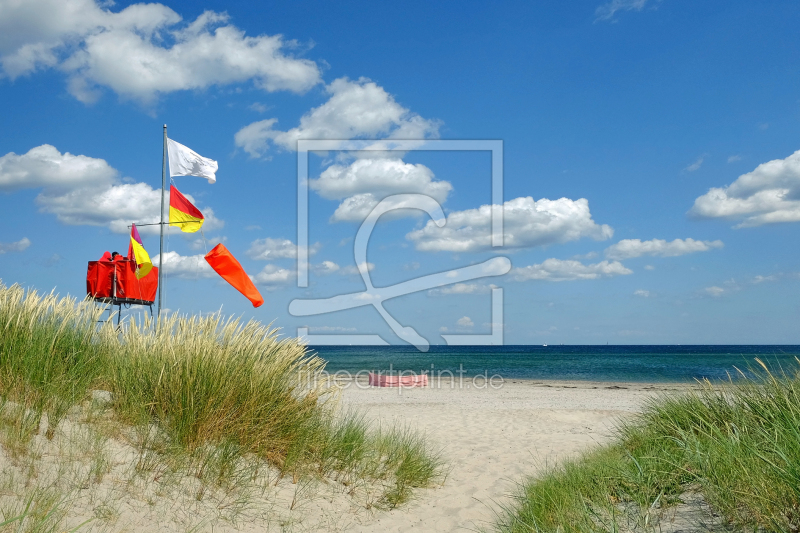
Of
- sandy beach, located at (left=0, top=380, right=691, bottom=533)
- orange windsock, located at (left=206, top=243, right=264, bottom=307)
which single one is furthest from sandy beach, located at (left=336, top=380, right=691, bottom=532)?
orange windsock, located at (left=206, top=243, right=264, bottom=307)

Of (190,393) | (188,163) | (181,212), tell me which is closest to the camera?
(190,393)

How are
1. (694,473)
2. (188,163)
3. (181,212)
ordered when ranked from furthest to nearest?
(188,163) → (181,212) → (694,473)

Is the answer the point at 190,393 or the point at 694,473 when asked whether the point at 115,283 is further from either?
the point at 694,473

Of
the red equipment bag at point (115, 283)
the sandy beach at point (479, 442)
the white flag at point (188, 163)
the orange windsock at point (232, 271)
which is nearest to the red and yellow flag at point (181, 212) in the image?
the white flag at point (188, 163)

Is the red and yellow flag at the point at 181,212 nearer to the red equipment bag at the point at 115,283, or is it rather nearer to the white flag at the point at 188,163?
the white flag at the point at 188,163

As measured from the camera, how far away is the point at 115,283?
8203 millimetres

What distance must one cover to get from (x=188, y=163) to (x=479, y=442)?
24.2ft

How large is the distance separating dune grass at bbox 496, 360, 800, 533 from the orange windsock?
5.05 m

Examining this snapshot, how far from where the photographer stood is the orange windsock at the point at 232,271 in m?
8.41

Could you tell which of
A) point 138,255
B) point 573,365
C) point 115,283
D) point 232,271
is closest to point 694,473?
point 232,271

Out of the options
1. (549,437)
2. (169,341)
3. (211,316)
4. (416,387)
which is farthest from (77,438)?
(416,387)

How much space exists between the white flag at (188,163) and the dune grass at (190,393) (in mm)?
4700

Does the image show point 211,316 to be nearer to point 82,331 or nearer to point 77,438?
point 82,331

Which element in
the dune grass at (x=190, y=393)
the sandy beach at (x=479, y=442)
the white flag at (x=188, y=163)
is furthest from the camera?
the white flag at (x=188, y=163)
